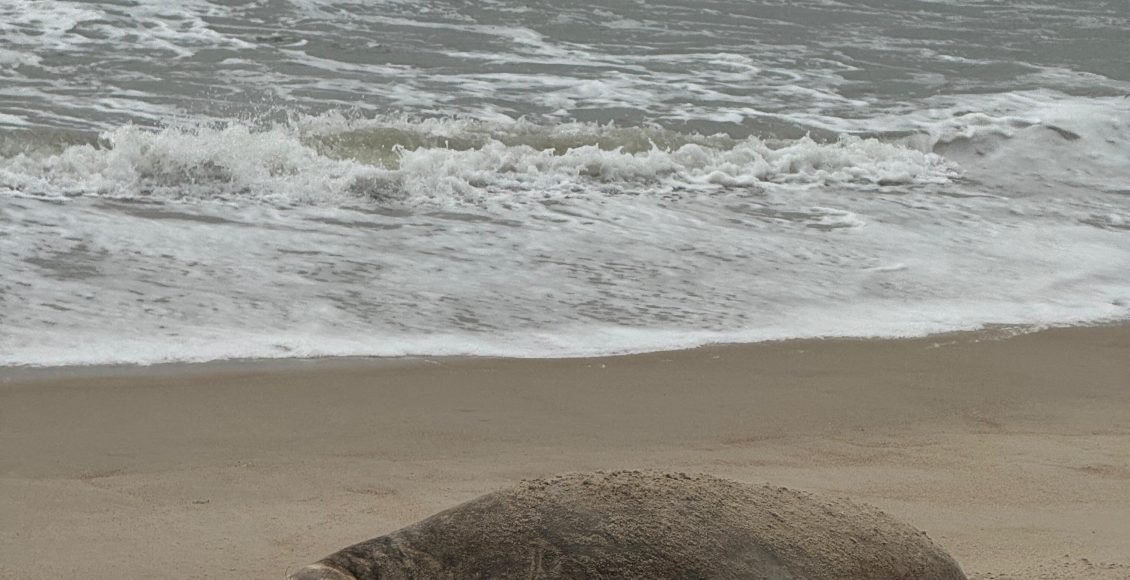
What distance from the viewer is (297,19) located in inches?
541

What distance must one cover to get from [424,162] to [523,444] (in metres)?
4.40

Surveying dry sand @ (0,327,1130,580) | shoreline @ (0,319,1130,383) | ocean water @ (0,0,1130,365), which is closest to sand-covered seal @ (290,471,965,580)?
dry sand @ (0,327,1130,580)

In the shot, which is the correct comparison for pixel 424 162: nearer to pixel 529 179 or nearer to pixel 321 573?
pixel 529 179

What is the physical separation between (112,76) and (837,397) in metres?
7.73

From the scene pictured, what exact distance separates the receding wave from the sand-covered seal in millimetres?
5740

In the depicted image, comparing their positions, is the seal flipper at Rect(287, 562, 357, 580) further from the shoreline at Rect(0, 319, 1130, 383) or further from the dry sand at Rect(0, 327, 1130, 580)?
the shoreline at Rect(0, 319, 1130, 383)

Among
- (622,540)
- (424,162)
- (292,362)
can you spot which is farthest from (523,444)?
(424,162)

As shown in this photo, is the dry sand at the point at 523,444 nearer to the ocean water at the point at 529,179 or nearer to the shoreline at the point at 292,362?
the shoreline at the point at 292,362

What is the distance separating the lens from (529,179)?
898 centimetres

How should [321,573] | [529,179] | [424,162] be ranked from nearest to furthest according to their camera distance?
[321,573], [424,162], [529,179]

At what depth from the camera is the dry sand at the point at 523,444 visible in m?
3.86

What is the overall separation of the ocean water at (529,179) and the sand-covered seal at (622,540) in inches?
118

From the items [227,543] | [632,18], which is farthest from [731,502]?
[632,18]

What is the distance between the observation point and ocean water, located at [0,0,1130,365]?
6086mm
